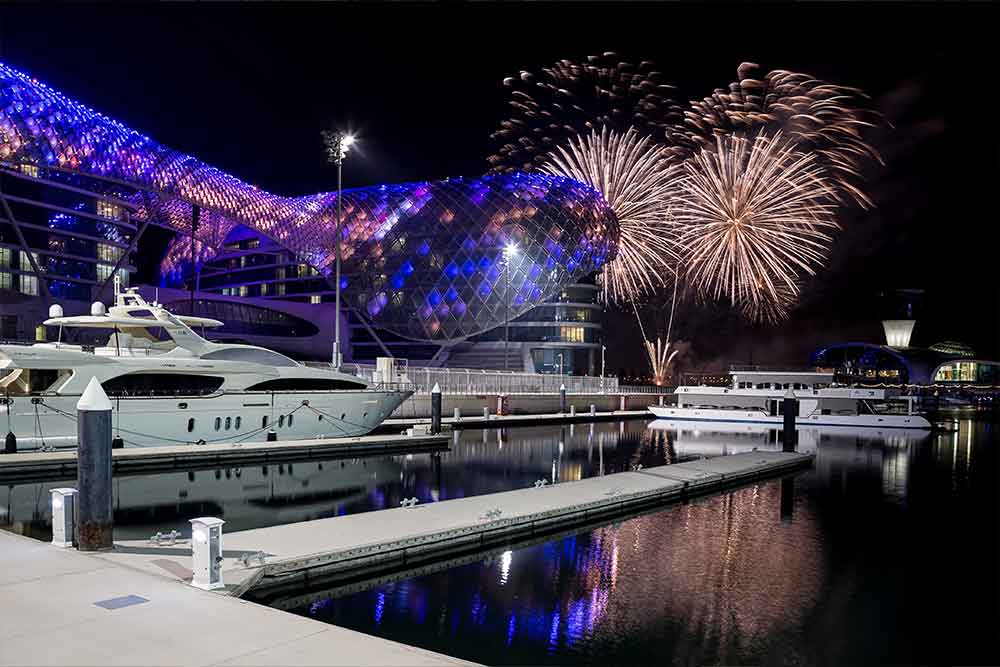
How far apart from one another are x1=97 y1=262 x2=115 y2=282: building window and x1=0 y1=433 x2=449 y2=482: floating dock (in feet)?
209

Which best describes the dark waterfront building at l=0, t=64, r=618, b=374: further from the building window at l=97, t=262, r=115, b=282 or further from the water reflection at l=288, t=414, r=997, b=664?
the water reflection at l=288, t=414, r=997, b=664

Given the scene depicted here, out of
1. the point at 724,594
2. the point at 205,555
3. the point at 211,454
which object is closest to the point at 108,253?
the point at 211,454

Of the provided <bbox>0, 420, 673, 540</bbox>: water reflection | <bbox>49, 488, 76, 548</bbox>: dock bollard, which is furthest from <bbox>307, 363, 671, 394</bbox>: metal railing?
<bbox>49, 488, 76, 548</bbox>: dock bollard

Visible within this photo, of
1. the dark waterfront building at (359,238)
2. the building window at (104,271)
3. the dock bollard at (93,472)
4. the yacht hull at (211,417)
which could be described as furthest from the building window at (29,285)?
the dock bollard at (93,472)

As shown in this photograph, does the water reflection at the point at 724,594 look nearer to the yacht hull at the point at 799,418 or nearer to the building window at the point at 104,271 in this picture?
the yacht hull at the point at 799,418

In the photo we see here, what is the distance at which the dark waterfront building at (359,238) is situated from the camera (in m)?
69.5

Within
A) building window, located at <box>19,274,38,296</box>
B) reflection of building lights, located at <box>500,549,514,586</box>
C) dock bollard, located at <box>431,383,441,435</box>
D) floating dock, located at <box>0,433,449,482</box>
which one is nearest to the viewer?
reflection of building lights, located at <box>500,549,514,586</box>

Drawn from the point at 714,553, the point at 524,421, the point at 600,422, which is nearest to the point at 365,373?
the point at 524,421

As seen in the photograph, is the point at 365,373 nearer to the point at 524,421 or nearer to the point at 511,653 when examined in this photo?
the point at 524,421

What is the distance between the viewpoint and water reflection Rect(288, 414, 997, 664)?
10.7 m

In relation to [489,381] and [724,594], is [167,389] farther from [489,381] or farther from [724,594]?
[489,381]

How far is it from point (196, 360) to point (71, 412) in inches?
189

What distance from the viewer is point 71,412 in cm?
2578

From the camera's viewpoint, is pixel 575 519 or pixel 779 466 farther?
pixel 779 466
